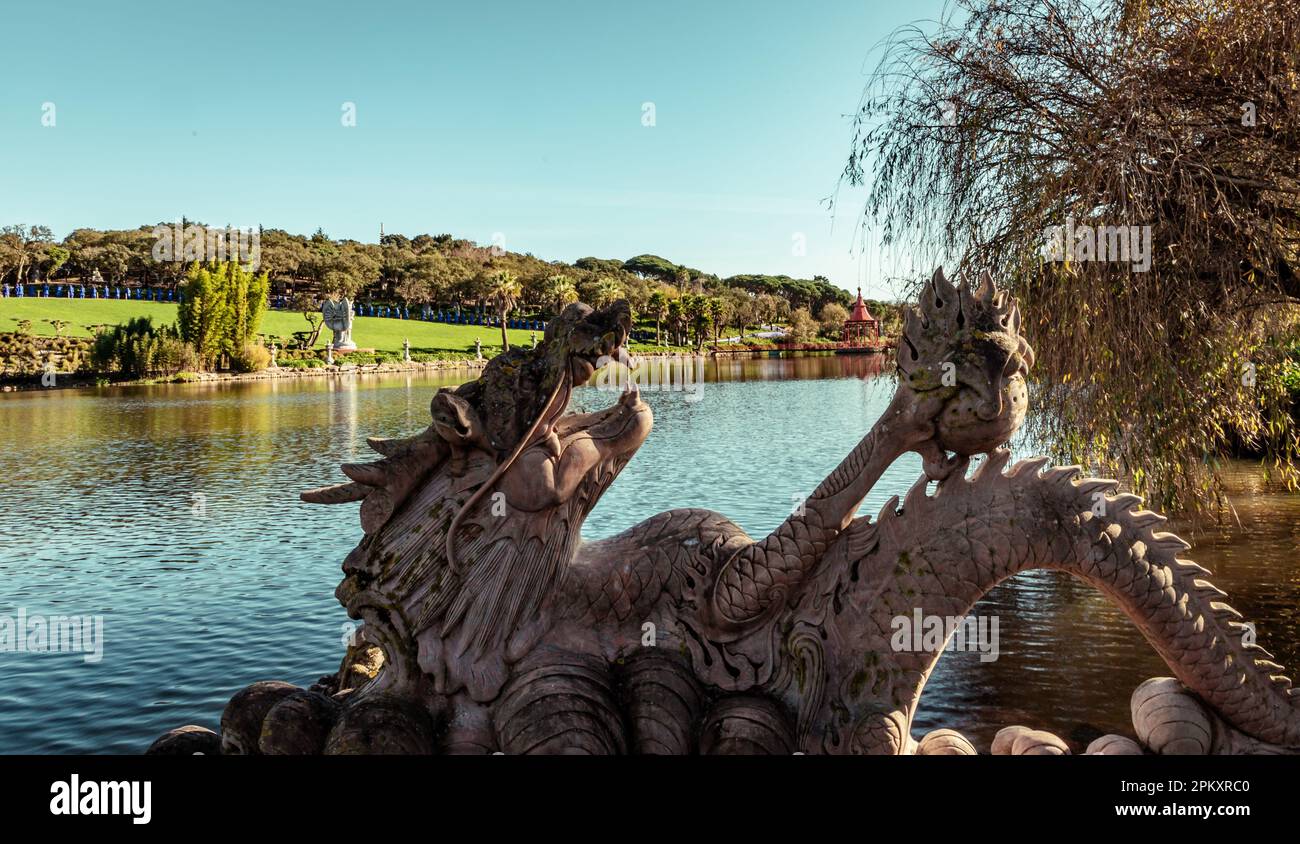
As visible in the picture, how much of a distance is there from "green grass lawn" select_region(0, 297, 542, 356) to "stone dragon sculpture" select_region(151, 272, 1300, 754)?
68.6 meters

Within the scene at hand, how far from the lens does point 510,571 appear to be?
164 inches

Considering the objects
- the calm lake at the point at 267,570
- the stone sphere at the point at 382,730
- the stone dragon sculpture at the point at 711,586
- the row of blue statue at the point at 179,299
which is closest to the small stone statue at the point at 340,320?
the row of blue statue at the point at 179,299

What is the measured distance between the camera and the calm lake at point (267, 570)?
8242 millimetres

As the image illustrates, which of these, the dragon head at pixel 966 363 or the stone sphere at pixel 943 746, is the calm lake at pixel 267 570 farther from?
the dragon head at pixel 966 363

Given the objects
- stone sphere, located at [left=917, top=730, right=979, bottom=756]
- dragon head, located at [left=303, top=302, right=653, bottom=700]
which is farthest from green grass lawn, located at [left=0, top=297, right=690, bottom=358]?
stone sphere, located at [left=917, top=730, right=979, bottom=756]

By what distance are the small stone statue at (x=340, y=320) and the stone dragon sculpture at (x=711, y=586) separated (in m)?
71.7

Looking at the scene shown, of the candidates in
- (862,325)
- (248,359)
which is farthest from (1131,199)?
(248,359)

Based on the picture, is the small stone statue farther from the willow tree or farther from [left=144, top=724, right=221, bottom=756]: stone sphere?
[left=144, top=724, right=221, bottom=756]: stone sphere

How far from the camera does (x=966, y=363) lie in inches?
151

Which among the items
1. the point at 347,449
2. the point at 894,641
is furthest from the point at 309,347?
the point at 894,641

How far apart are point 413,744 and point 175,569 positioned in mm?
11069

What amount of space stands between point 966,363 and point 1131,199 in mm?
5231

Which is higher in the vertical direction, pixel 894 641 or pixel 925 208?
pixel 925 208
